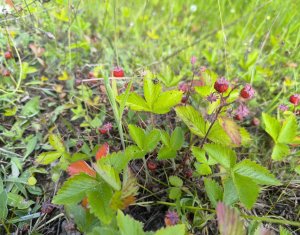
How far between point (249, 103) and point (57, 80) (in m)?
1.08

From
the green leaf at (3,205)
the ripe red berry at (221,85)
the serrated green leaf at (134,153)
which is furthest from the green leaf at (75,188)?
the ripe red berry at (221,85)

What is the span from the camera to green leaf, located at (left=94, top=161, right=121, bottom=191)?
87 centimetres

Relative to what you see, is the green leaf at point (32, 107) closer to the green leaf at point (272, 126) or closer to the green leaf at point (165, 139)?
the green leaf at point (165, 139)

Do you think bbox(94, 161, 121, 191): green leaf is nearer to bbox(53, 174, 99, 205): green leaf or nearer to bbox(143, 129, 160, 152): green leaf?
bbox(53, 174, 99, 205): green leaf

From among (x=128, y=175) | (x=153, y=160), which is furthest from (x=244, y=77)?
(x=128, y=175)

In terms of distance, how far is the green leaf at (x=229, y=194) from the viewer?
1.03 metres

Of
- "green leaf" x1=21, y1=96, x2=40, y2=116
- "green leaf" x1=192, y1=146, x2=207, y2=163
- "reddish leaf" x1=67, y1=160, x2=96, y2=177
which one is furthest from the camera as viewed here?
"green leaf" x1=21, y1=96, x2=40, y2=116

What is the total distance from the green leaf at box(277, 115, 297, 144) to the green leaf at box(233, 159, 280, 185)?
0.26m

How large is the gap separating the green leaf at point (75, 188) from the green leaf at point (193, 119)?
383 millimetres

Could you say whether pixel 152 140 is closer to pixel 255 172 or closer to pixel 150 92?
pixel 150 92

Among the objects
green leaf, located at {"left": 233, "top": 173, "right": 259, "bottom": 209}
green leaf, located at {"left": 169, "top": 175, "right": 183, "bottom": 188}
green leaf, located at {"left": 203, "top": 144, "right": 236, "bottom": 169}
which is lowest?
green leaf, located at {"left": 169, "top": 175, "right": 183, "bottom": 188}

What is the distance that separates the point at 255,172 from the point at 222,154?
11 centimetres

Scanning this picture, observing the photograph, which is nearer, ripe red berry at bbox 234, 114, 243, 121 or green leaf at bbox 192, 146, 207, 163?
green leaf at bbox 192, 146, 207, 163

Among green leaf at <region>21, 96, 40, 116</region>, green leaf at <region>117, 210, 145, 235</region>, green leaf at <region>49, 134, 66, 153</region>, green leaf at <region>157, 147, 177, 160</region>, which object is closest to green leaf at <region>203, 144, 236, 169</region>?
green leaf at <region>157, 147, 177, 160</region>
